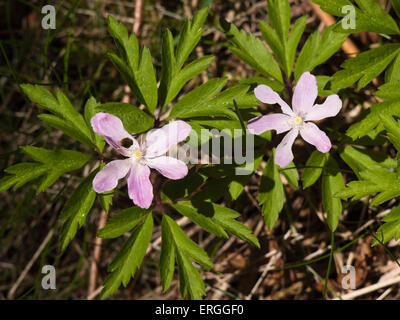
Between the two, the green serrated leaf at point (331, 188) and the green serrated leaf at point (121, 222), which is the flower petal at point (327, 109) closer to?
the green serrated leaf at point (331, 188)

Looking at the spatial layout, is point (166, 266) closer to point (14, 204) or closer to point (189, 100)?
point (189, 100)

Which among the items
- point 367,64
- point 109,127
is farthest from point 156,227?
point 367,64

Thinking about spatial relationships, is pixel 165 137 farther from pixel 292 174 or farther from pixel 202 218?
pixel 292 174

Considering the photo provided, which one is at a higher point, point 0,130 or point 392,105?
point 0,130

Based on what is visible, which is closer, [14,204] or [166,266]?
[166,266]

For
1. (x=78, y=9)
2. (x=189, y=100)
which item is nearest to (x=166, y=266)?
(x=189, y=100)

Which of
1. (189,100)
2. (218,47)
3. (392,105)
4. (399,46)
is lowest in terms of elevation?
(392,105)

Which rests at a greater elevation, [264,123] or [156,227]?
[264,123]

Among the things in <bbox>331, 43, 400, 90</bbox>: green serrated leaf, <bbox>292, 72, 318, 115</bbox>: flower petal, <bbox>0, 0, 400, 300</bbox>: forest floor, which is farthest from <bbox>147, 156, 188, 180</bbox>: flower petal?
<bbox>0, 0, 400, 300</bbox>: forest floor
